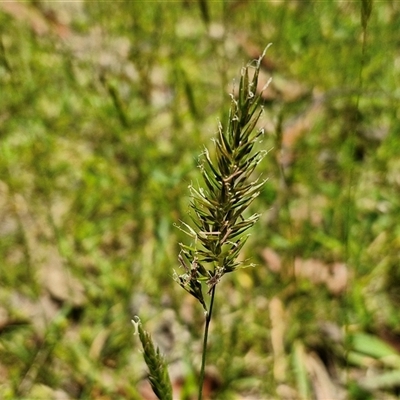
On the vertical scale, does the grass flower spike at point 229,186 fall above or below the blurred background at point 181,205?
below

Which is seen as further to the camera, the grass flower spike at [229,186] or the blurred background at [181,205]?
the blurred background at [181,205]

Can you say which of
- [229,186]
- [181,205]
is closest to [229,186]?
[229,186]

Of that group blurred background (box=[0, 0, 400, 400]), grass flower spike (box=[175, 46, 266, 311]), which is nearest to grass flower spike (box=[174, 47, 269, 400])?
grass flower spike (box=[175, 46, 266, 311])

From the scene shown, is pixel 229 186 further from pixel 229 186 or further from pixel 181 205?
pixel 181 205

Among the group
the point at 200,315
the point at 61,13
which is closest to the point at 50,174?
the point at 200,315

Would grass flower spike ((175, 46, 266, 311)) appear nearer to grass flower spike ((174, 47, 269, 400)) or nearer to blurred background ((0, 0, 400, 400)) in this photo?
grass flower spike ((174, 47, 269, 400))

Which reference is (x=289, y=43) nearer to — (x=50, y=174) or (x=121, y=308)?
(x=50, y=174)

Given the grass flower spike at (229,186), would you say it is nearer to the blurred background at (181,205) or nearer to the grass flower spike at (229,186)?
the grass flower spike at (229,186)

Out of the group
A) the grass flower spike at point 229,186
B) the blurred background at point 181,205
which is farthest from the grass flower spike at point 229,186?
the blurred background at point 181,205

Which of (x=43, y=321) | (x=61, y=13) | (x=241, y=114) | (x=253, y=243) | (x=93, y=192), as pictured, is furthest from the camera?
(x=61, y=13)
